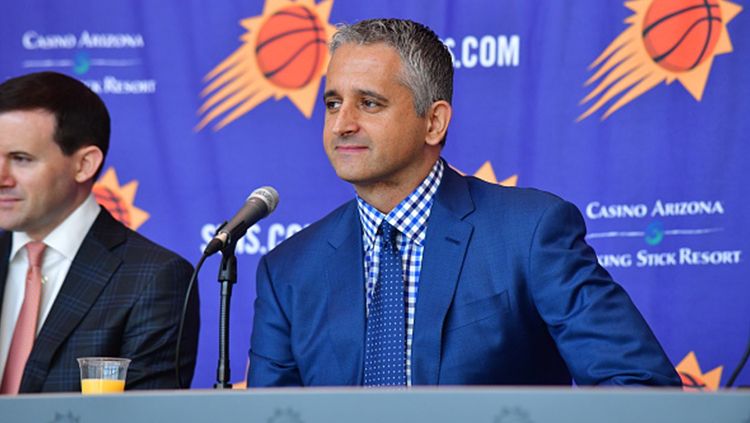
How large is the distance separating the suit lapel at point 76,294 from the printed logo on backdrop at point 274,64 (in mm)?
1037

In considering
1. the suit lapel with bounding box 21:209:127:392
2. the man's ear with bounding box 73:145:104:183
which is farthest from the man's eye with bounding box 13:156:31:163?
the suit lapel with bounding box 21:209:127:392

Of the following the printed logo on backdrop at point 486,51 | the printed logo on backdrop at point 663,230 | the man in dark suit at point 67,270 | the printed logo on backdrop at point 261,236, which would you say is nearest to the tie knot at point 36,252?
the man in dark suit at point 67,270

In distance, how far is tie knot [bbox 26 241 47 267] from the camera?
3.48 meters

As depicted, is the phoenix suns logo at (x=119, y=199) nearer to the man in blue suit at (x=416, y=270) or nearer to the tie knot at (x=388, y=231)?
the man in blue suit at (x=416, y=270)

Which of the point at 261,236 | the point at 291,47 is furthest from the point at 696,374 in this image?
the point at 291,47

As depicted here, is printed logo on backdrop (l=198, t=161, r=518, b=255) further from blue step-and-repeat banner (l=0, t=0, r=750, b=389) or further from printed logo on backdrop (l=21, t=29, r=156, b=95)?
printed logo on backdrop (l=21, t=29, r=156, b=95)

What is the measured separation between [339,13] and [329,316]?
5.77ft

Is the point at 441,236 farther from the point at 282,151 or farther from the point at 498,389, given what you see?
the point at 282,151

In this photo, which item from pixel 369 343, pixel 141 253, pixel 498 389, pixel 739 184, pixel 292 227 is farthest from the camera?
pixel 292 227

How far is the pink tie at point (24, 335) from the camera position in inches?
132

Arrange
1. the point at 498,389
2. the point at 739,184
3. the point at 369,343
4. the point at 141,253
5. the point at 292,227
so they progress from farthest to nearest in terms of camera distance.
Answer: the point at 292,227 < the point at 739,184 < the point at 141,253 < the point at 369,343 < the point at 498,389

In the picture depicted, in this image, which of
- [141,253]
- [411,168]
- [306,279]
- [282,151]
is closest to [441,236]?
[411,168]

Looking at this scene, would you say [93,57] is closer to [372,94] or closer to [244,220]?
[372,94]

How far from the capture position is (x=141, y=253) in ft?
11.5
